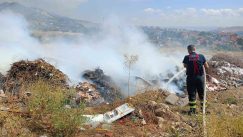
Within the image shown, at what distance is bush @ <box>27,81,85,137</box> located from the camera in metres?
5.80

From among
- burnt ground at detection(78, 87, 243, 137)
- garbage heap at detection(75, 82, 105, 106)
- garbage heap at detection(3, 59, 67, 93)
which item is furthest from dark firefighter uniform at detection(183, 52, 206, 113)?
garbage heap at detection(3, 59, 67, 93)

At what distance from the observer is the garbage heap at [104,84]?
11828 millimetres

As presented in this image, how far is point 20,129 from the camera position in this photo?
567 centimetres

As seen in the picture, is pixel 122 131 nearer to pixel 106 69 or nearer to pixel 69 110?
pixel 69 110

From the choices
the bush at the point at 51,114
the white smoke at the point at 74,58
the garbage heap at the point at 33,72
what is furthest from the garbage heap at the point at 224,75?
the bush at the point at 51,114

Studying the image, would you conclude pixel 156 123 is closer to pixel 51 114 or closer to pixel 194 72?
pixel 194 72

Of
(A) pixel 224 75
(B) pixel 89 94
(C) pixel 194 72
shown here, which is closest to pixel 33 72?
(B) pixel 89 94

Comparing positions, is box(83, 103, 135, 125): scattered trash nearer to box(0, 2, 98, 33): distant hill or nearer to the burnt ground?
the burnt ground

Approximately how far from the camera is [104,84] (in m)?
12.5

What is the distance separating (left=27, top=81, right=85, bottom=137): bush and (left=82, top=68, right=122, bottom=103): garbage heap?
511cm

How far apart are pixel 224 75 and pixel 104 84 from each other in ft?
16.5

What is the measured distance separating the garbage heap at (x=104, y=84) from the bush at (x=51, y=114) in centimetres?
511

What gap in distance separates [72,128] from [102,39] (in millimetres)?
20870

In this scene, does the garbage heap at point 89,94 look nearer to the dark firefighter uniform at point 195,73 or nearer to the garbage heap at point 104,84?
the garbage heap at point 104,84
